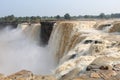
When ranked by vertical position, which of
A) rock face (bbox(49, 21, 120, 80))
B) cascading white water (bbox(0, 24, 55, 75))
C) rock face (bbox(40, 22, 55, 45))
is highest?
rock face (bbox(49, 21, 120, 80))

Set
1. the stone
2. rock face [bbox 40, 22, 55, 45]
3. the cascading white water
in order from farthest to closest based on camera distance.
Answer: rock face [bbox 40, 22, 55, 45], the cascading white water, the stone

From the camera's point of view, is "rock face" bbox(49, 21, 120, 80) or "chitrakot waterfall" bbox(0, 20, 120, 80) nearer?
"rock face" bbox(49, 21, 120, 80)

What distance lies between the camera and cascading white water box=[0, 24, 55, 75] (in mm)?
26769

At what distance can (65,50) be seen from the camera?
77.9ft

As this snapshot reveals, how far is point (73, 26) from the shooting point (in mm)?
27188

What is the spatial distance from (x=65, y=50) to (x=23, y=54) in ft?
42.4

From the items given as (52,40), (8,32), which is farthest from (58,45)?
(8,32)

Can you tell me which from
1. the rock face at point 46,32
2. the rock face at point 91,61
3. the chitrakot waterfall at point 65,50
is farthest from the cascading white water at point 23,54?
the rock face at point 91,61

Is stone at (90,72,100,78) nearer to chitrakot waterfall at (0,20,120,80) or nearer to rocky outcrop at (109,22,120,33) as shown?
chitrakot waterfall at (0,20,120,80)

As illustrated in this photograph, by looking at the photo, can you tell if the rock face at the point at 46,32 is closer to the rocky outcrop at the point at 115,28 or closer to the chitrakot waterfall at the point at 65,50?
the chitrakot waterfall at the point at 65,50

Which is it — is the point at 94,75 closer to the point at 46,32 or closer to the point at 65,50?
the point at 65,50

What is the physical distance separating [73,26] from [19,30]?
78.0 ft

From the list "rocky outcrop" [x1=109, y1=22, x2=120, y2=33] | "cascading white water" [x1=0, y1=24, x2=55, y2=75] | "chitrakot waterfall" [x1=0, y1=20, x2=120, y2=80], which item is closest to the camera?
"chitrakot waterfall" [x1=0, y1=20, x2=120, y2=80]

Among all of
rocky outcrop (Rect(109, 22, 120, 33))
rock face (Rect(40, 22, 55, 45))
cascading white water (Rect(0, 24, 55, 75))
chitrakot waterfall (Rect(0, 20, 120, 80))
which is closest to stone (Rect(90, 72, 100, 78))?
chitrakot waterfall (Rect(0, 20, 120, 80))
